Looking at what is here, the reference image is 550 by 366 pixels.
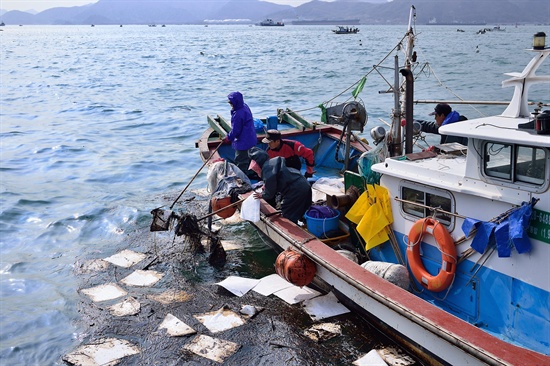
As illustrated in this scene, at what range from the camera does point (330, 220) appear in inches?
326

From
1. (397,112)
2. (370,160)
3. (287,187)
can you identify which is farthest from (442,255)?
(287,187)

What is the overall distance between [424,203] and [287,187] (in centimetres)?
259

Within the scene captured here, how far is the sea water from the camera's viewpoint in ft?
31.2

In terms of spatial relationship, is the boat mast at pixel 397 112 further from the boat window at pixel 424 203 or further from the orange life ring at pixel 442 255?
the orange life ring at pixel 442 255

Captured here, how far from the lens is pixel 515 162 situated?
5.60 metres

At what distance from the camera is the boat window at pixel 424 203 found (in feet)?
21.1

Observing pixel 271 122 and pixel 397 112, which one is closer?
pixel 397 112

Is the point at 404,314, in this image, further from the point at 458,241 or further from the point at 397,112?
the point at 397,112

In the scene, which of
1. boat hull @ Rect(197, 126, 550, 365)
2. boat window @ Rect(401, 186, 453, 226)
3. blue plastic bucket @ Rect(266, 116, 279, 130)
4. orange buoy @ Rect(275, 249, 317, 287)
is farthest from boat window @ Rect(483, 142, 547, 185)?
blue plastic bucket @ Rect(266, 116, 279, 130)

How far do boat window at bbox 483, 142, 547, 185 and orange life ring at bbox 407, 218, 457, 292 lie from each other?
3.16ft

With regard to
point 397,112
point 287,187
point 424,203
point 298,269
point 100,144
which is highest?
point 397,112

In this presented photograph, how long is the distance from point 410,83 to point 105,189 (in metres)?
10.6

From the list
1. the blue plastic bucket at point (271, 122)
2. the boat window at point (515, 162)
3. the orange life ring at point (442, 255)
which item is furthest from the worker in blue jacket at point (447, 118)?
the blue plastic bucket at point (271, 122)

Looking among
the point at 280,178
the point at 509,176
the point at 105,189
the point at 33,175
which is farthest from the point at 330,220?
the point at 33,175
